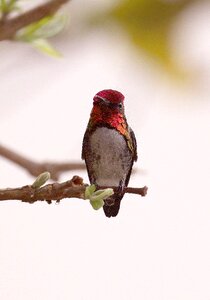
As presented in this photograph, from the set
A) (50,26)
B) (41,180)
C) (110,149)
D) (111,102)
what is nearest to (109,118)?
(111,102)

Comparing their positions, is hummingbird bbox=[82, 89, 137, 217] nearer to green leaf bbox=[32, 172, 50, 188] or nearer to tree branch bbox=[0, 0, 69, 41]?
green leaf bbox=[32, 172, 50, 188]

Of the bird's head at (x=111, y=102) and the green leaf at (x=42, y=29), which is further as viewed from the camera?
the green leaf at (x=42, y=29)

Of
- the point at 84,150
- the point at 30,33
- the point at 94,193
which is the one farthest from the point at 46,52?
the point at 94,193

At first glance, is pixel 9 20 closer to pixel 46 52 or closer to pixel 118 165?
pixel 118 165

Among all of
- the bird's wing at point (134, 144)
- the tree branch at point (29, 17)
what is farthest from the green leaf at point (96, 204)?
the tree branch at point (29, 17)

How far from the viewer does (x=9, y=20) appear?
1.60m

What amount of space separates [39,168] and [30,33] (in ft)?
1.38

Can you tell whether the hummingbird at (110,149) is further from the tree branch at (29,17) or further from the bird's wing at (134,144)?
the tree branch at (29,17)

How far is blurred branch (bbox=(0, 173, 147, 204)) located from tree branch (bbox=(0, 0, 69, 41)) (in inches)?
18.2

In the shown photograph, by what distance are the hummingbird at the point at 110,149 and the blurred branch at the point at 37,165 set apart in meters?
0.56

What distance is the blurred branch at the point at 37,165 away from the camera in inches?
80.9

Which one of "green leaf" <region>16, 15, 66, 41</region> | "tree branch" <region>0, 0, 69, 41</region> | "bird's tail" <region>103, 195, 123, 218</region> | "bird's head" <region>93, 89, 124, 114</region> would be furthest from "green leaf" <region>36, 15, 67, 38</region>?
"bird's tail" <region>103, 195, 123, 218</region>

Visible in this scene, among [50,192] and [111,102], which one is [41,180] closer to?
[50,192]

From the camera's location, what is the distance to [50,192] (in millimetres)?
1188
